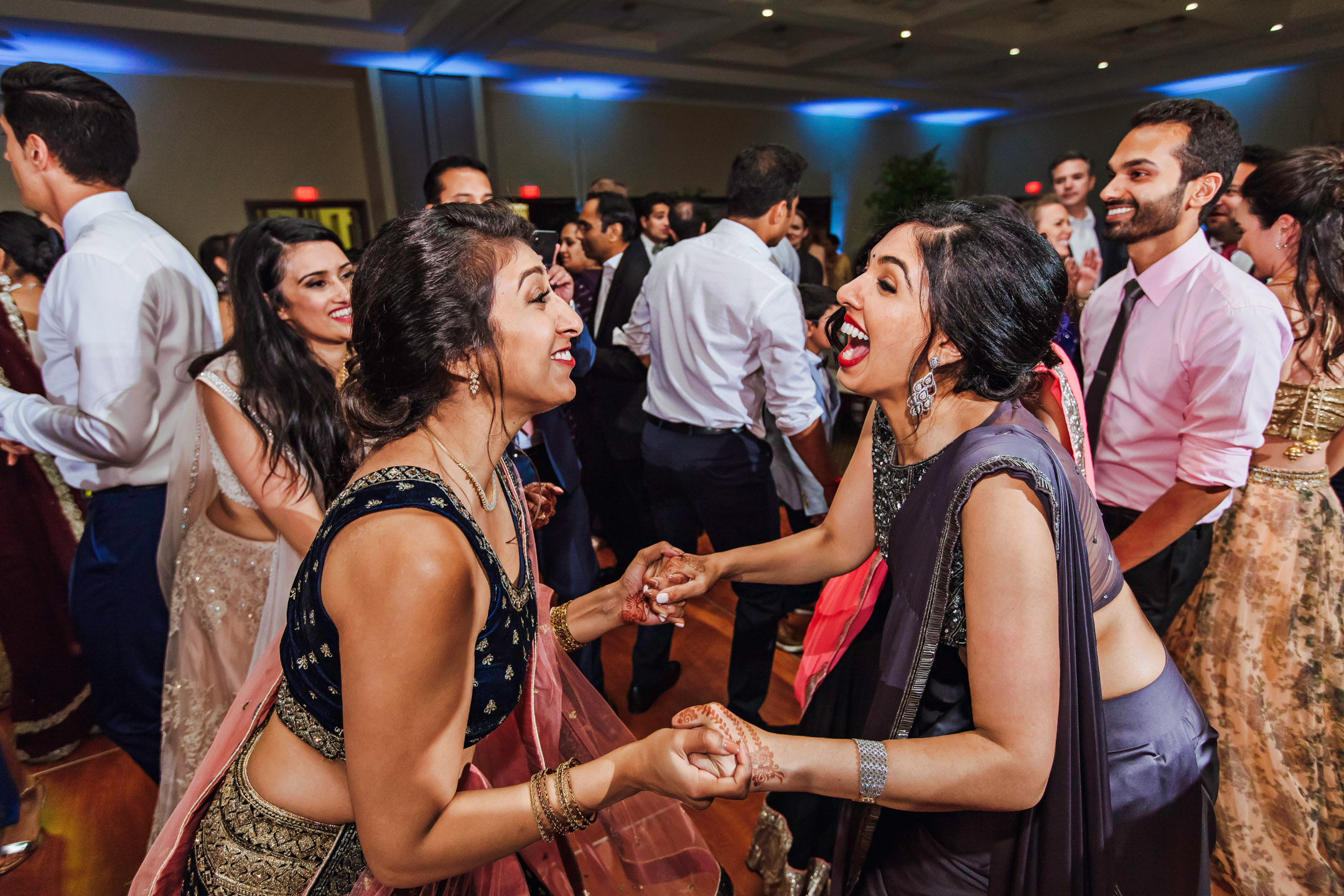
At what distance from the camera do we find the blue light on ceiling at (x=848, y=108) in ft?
28.2

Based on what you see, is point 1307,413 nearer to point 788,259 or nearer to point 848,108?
point 788,259

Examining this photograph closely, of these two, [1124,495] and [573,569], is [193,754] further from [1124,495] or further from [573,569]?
[1124,495]

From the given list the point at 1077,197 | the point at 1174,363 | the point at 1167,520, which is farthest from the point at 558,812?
the point at 1077,197

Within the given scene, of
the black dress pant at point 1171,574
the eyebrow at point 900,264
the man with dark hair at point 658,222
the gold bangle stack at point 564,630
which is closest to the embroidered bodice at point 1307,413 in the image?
the black dress pant at point 1171,574

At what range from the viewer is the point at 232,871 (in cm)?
97

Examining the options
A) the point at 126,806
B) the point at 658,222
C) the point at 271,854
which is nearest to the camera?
the point at 271,854

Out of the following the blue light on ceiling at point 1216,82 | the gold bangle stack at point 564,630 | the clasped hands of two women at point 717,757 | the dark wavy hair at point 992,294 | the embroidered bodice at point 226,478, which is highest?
the blue light on ceiling at point 1216,82

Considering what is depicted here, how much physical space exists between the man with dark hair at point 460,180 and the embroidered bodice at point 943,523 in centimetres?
177

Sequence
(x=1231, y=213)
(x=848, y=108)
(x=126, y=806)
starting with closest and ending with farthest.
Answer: (x=126, y=806), (x=1231, y=213), (x=848, y=108)

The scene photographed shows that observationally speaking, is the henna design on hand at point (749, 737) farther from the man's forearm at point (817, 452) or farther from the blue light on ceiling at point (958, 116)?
the blue light on ceiling at point (958, 116)

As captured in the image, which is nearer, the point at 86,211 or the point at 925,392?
the point at 925,392

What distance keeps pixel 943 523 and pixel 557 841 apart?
76cm

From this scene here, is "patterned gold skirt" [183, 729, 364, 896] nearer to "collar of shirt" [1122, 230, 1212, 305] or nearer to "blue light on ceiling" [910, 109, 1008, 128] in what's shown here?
"collar of shirt" [1122, 230, 1212, 305]

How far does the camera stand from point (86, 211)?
6.00ft
